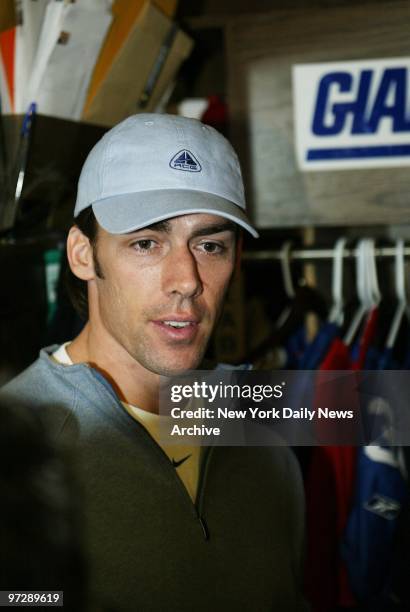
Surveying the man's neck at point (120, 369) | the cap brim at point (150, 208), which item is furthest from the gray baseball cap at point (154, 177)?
the man's neck at point (120, 369)

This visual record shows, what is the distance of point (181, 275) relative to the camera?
63cm

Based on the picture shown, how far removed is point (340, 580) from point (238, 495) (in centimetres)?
43

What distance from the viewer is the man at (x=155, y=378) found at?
23.2 inches

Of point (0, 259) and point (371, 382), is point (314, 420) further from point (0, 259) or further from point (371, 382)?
point (0, 259)

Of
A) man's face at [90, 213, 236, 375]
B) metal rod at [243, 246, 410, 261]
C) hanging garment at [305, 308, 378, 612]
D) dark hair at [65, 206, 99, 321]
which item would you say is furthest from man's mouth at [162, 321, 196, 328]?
metal rod at [243, 246, 410, 261]

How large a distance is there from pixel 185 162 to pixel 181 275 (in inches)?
4.4

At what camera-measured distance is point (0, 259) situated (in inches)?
37.6

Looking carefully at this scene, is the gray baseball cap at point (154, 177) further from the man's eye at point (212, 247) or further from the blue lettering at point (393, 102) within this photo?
the blue lettering at point (393, 102)

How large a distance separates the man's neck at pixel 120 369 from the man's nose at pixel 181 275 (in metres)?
0.08

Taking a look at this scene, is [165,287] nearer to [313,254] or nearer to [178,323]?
[178,323]

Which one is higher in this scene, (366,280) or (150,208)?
(366,280)

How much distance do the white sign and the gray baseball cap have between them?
1.68 feet

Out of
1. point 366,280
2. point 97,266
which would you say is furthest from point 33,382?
point 366,280

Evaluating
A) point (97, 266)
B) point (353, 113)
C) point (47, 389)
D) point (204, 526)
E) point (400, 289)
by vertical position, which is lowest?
point (204, 526)
